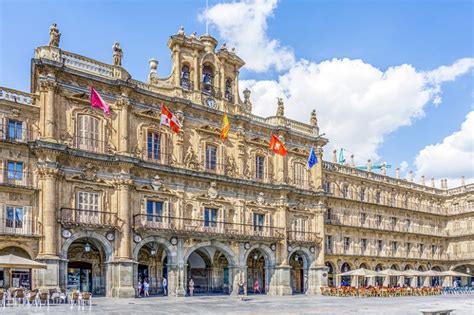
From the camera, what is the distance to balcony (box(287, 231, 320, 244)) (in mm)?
51375

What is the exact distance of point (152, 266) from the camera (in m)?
45.3

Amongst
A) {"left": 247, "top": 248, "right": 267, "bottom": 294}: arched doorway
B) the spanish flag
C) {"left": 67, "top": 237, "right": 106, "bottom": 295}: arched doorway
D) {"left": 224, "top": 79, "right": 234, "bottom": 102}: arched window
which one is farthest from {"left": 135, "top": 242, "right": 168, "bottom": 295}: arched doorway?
{"left": 224, "top": 79, "right": 234, "bottom": 102}: arched window

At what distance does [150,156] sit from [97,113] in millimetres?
5280

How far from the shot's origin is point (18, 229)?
118 ft

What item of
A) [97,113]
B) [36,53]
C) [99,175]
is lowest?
[99,175]

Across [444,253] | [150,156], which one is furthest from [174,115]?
[444,253]

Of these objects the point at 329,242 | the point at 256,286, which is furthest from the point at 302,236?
the point at 329,242

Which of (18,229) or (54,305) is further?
(18,229)

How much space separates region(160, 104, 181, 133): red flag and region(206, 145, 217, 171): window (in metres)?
4.40

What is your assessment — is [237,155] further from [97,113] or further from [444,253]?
[444,253]

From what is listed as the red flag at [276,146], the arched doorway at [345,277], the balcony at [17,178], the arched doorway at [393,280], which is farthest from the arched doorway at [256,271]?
the balcony at [17,178]

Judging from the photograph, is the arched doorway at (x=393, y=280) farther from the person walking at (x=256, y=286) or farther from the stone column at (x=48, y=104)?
the stone column at (x=48, y=104)

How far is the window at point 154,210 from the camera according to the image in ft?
138

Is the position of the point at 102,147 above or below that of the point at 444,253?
above
